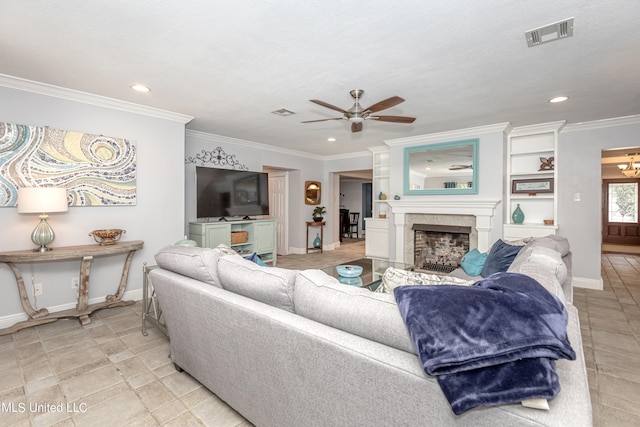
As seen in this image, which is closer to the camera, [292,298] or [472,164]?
[292,298]

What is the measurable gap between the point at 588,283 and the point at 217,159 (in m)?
6.29

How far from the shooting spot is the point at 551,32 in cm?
215

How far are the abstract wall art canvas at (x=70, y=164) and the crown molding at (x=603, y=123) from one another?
616 centimetres

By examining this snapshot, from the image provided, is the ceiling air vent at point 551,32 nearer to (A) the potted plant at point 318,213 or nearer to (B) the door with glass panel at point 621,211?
(A) the potted plant at point 318,213

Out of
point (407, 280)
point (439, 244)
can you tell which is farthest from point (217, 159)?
point (407, 280)

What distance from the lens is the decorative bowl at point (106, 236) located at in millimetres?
3355

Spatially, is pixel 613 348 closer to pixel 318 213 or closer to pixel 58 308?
pixel 58 308

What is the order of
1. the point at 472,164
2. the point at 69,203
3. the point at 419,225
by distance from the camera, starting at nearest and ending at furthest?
the point at 69,203
the point at 472,164
the point at 419,225

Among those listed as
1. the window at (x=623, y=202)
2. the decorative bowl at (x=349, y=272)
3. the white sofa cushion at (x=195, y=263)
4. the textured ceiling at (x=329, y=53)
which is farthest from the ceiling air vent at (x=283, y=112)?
the window at (x=623, y=202)

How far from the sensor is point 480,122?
4.49 meters

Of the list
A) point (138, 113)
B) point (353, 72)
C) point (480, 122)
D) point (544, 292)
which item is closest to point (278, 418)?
point (544, 292)

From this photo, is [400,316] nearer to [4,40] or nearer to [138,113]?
[4,40]

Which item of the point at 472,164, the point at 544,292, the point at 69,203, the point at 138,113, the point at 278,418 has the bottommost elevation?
the point at 278,418

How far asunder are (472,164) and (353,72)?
3078 mm
